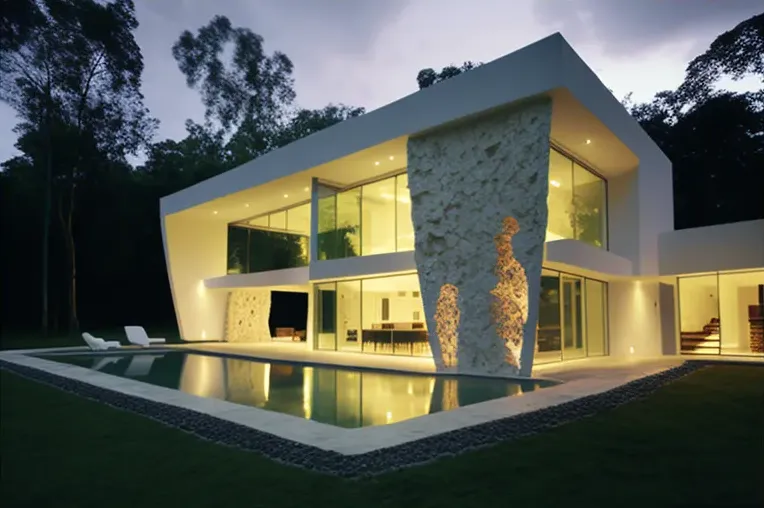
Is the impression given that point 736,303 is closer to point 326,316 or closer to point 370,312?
point 370,312

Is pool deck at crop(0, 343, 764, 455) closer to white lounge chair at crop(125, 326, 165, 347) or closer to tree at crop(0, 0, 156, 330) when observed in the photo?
white lounge chair at crop(125, 326, 165, 347)

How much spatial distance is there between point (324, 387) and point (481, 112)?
585cm

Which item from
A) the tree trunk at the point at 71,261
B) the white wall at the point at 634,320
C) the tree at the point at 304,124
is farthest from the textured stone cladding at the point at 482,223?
the tree at the point at 304,124

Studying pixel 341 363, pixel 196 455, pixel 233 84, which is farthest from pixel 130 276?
pixel 196 455

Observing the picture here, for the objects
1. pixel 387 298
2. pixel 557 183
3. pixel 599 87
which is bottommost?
pixel 387 298

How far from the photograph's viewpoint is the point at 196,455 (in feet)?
15.9

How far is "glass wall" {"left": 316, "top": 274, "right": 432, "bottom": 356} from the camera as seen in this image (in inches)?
621

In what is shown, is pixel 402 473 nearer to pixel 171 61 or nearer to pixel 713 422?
pixel 713 422

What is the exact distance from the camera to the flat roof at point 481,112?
32.7 feet

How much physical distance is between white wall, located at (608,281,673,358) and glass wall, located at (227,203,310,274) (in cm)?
1010

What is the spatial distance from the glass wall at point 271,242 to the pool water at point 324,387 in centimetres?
689

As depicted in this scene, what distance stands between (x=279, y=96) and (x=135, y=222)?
13494 millimetres

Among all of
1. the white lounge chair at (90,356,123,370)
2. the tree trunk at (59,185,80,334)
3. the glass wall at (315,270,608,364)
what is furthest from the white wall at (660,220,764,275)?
the tree trunk at (59,185,80,334)

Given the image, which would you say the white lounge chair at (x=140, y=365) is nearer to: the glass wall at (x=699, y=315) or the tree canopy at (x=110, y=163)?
A: the tree canopy at (x=110, y=163)
